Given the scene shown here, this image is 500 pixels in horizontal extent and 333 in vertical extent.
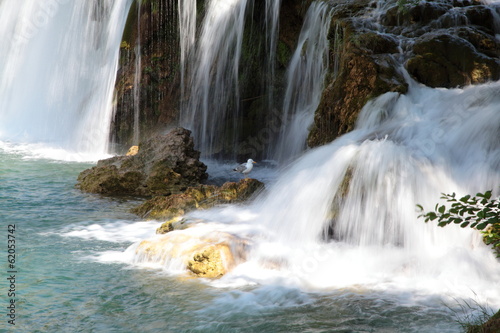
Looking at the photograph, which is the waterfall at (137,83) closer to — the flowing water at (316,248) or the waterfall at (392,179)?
the flowing water at (316,248)

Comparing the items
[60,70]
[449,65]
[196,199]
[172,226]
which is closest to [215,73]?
[449,65]

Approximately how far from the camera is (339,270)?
5.80 meters

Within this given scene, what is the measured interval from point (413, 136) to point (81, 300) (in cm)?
480

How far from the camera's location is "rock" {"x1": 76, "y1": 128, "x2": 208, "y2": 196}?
10148mm

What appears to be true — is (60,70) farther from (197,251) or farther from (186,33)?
(197,251)

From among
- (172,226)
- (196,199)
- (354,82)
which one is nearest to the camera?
(172,226)

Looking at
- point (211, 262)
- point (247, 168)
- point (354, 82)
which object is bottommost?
point (211, 262)

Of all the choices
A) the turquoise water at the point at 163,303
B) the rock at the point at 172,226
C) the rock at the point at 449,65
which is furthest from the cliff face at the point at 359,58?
the turquoise water at the point at 163,303

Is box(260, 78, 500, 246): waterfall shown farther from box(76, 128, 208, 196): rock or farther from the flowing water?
box(76, 128, 208, 196): rock

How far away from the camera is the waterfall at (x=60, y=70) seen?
16625 millimetres

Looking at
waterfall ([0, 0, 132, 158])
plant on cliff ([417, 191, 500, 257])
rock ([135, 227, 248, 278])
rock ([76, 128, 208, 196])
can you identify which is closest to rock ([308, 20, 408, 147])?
rock ([76, 128, 208, 196])

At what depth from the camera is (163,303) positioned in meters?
5.14

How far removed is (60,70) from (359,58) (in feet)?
46.0

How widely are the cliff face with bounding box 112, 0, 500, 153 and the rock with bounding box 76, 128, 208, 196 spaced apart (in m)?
2.38
